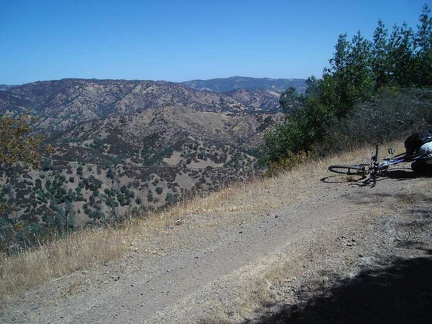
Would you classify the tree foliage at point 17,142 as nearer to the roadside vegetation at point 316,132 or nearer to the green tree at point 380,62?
the roadside vegetation at point 316,132

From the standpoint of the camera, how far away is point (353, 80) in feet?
61.2

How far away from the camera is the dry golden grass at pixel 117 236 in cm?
461

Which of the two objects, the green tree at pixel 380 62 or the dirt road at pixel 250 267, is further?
the green tree at pixel 380 62

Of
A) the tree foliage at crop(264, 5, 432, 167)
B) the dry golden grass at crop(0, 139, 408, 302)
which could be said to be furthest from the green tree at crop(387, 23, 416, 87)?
the dry golden grass at crop(0, 139, 408, 302)

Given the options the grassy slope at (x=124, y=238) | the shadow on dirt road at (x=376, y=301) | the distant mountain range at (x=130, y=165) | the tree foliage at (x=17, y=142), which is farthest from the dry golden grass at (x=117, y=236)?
the tree foliage at (x=17, y=142)

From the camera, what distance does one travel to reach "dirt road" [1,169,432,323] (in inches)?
132

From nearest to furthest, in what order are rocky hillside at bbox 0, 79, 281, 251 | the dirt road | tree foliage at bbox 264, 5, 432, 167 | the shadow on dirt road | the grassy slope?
the shadow on dirt road < the dirt road < the grassy slope < tree foliage at bbox 264, 5, 432, 167 < rocky hillside at bbox 0, 79, 281, 251

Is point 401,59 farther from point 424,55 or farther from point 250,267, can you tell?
point 250,267

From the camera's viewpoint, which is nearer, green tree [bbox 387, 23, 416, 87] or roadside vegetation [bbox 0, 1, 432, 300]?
roadside vegetation [bbox 0, 1, 432, 300]

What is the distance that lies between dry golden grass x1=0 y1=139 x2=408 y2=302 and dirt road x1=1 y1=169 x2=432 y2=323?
0.72ft

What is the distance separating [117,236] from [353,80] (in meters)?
17.1

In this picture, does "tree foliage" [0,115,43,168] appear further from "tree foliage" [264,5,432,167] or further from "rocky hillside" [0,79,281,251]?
"tree foliage" [264,5,432,167]

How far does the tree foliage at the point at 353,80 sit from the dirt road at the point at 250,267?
1292 centimetres

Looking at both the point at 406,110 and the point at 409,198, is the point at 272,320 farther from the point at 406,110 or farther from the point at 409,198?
the point at 406,110
